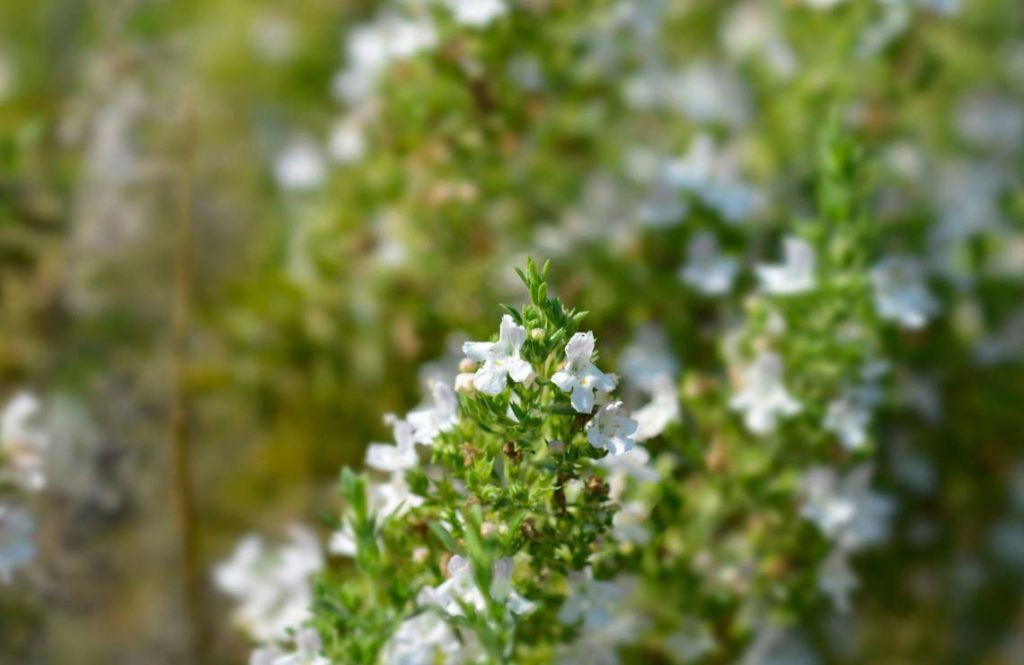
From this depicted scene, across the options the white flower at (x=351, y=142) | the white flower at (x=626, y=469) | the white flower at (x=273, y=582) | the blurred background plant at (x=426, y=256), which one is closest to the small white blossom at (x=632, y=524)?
the white flower at (x=626, y=469)

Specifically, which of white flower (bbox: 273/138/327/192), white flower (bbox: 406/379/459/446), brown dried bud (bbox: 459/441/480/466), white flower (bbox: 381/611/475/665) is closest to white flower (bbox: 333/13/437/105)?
white flower (bbox: 273/138/327/192)

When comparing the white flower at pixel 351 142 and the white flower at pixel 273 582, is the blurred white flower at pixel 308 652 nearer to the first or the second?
the white flower at pixel 273 582

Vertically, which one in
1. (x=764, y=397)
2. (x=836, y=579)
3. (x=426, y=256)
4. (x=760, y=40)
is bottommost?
(x=836, y=579)

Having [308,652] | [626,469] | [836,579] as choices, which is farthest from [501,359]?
[836,579]

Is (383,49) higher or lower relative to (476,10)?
higher

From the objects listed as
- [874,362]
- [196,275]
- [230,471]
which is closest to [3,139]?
[196,275]

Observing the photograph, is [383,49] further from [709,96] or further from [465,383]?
[465,383]

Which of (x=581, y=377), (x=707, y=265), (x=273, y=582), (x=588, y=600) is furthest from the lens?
(x=707, y=265)

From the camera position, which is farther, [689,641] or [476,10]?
[476,10]
